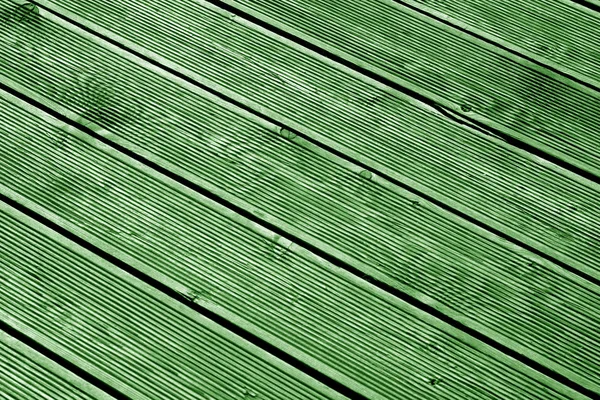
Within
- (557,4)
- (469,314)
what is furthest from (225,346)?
(557,4)

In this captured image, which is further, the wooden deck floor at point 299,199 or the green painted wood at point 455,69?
the green painted wood at point 455,69

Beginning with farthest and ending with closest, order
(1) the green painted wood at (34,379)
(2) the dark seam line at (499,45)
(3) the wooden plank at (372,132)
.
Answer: (2) the dark seam line at (499,45) → (3) the wooden plank at (372,132) → (1) the green painted wood at (34,379)

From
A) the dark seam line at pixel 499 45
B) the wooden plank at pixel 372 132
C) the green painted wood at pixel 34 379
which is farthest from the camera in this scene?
the dark seam line at pixel 499 45

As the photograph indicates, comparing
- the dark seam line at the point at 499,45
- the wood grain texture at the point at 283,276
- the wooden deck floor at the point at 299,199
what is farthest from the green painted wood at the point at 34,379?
the dark seam line at the point at 499,45

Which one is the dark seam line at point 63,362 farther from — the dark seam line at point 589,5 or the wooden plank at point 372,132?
the dark seam line at point 589,5

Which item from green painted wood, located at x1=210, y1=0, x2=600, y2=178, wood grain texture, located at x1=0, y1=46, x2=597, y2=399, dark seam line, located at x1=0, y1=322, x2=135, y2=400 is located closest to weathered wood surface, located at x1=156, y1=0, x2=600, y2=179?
green painted wood, located at x1=210, y1=0, x2=600, y2=178

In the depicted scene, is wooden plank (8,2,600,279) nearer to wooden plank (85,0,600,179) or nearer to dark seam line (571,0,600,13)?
wooden plank (85,0,600,179)

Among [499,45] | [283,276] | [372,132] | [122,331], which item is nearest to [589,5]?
[499,45]

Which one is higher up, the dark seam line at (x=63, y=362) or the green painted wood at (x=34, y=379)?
the dark seam line at (x=63, y=362)
